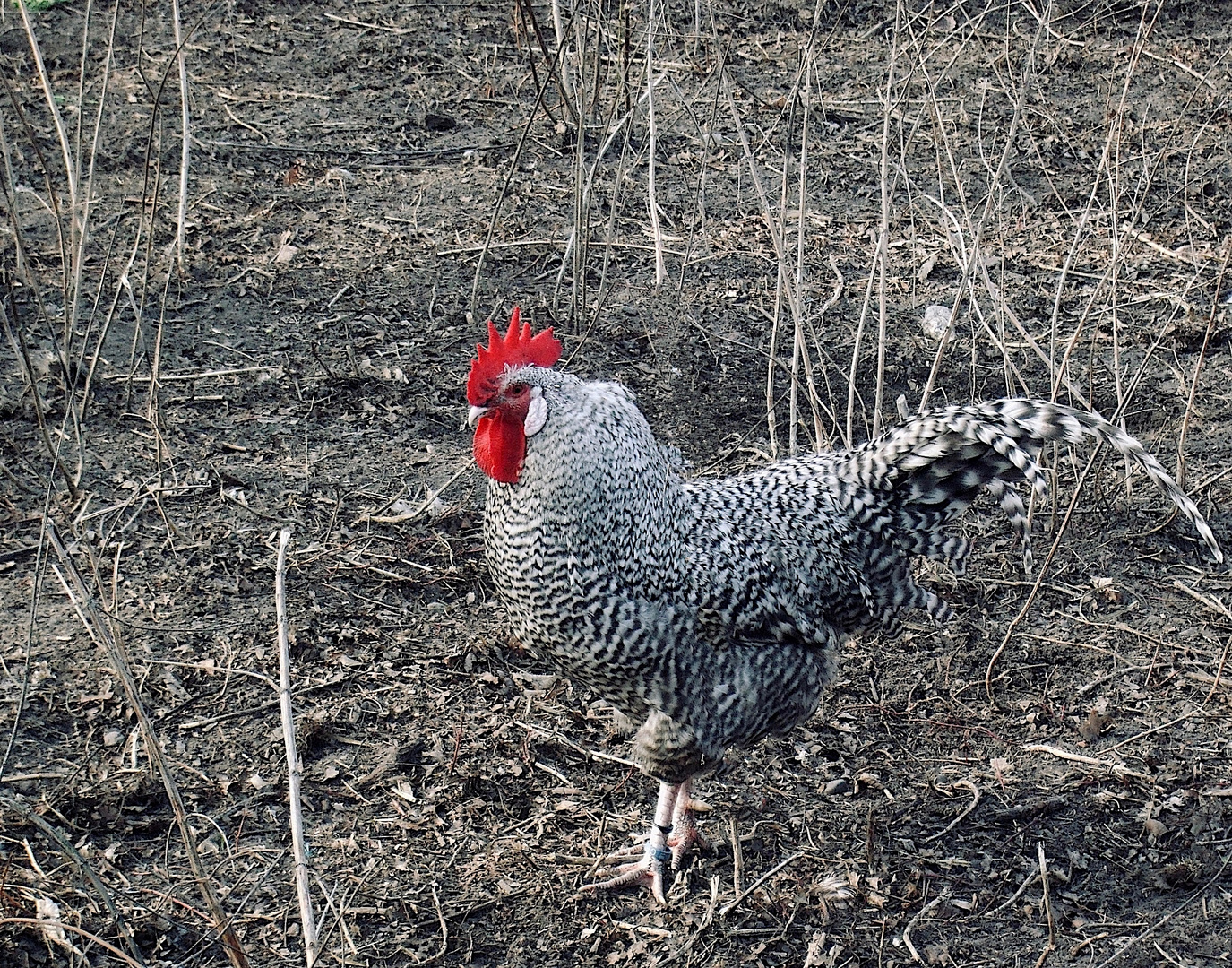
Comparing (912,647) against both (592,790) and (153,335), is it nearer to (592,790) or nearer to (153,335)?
(592,790)

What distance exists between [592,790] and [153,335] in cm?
361

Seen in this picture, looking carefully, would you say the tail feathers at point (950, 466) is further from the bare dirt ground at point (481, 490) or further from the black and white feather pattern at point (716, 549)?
the bare dirt ground at point (481, 490)

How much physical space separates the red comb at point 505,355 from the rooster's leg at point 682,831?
1.49 metres

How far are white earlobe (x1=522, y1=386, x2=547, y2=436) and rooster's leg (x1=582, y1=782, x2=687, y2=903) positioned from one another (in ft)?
4.31

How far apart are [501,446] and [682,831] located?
1.49m

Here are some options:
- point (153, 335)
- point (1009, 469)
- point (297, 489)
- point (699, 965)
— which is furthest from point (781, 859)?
point (153, 335)

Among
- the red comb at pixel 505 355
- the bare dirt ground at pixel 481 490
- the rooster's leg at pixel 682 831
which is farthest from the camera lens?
the rooster's leg at pixel 682 831

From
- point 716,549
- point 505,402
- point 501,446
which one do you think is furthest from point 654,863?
point 505,402

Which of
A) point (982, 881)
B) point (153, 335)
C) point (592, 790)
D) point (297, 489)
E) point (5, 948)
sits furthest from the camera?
point (153, 335)

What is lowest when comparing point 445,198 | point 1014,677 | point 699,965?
point 699,965

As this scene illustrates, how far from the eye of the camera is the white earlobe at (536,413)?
144 inches

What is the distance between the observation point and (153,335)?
637 cm

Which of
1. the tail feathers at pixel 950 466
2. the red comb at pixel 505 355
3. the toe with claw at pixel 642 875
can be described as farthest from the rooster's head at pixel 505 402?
the toe with claw at pixel 642 875

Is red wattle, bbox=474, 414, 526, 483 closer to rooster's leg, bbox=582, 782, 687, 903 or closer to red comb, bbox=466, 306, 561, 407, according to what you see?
red comb, bbox=466, 306, 561, 407
